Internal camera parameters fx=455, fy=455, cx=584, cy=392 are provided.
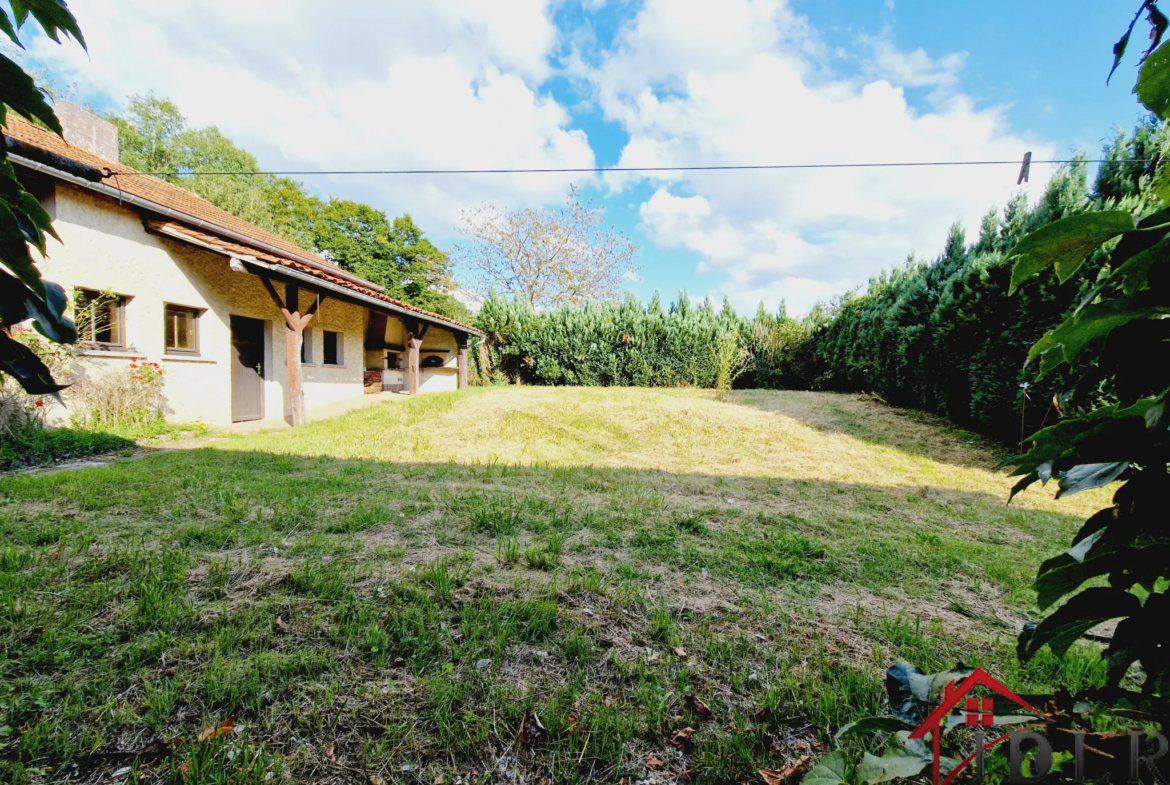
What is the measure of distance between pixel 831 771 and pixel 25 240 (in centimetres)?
153

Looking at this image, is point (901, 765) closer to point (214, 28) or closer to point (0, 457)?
point (0, 457)

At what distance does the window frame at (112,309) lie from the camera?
6.60 m

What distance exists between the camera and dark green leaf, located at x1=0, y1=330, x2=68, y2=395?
0.67m

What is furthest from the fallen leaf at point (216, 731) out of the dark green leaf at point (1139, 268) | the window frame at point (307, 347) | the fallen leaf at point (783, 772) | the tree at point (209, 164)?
the tree at point (209, 164)

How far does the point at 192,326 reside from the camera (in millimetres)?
8281

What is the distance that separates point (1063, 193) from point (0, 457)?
512 inches

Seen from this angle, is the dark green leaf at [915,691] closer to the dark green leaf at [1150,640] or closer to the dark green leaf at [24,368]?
the dark green leaf at [1150,640]

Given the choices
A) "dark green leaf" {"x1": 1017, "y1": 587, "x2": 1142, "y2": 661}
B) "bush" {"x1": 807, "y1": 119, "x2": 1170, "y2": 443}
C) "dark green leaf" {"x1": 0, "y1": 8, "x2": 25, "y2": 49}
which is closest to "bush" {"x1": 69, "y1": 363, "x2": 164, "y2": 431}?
"dark green leaf" {"x1": 0, "y1": 8, "x2": 25, "y2": 49}

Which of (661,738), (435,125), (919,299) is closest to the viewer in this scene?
(661,738)

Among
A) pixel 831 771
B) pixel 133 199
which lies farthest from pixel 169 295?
pixel 831 771

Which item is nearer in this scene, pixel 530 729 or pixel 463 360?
pixel 530 729

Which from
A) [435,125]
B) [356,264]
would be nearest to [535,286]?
[435,125]

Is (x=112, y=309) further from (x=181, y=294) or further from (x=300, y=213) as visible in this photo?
(x=300, y=213)

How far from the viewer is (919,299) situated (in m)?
8.07
